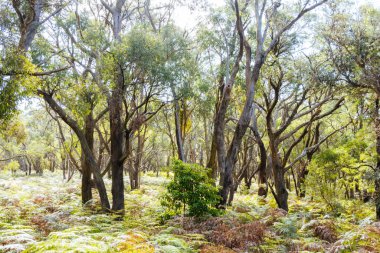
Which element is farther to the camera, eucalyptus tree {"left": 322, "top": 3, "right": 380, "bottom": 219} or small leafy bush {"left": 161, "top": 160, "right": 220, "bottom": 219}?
eucalyptus tree {"left": 322, "top": 3, "right": 380, "bottom": 219}

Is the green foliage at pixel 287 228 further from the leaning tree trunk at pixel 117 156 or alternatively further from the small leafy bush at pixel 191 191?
the leaning tree trunk at pixel 117 156

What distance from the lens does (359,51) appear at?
391 inches

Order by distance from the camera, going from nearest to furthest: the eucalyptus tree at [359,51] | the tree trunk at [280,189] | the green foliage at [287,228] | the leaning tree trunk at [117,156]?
the green foliage at [287,228]
the eucalyptus tree at [359,51]
the leaning tree trunk at [117,156]
the tree trunk at [280,189]

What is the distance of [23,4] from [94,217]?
6.70 metres

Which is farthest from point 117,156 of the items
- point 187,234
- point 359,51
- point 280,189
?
point 359,51

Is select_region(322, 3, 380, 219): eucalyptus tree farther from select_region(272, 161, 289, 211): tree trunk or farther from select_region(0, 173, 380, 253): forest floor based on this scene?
select_region(0, 173, 380, 253): forest floor

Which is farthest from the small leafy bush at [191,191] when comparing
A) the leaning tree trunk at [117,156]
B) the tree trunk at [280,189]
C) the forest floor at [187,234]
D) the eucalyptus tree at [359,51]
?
the eucalyptus tree at [359,51]

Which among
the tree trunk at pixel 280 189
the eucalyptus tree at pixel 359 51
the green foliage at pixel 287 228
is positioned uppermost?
the eucalyptus tree at pixel 359 51

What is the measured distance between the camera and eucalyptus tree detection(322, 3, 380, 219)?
31.1ft

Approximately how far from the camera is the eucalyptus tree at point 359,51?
9.49 m

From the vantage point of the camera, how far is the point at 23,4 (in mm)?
9539

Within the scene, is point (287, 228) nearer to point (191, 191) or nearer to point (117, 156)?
point (191, 191)

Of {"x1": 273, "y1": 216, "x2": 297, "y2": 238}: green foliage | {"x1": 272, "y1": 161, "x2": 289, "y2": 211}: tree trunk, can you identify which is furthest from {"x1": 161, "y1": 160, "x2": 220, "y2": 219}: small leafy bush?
{"x1": 272, "y1": 161, "x2": 289, "y2": 211}: tree trunk

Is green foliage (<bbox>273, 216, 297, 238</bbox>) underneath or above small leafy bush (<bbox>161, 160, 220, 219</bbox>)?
underneath
